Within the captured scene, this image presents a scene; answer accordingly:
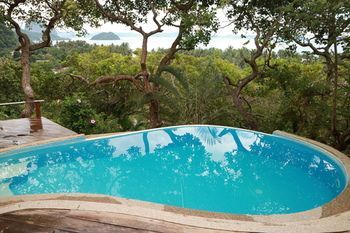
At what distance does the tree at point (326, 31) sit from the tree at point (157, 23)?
1.83 metres

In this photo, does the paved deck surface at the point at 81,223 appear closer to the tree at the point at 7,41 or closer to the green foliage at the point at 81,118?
the green foliage at the point at 81,118

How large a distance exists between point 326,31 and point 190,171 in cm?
412

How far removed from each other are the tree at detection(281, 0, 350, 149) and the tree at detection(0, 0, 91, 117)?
5.30 metres

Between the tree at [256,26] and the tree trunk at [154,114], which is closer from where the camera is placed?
the tree at [256,26]

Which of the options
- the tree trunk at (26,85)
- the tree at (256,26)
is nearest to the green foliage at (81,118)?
the tree trunk at (26,85)

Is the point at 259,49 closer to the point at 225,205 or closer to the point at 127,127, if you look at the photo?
the point at 127,127

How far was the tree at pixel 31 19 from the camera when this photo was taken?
8.56 meters

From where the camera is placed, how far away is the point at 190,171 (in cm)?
570

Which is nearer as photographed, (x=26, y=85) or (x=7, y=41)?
(x=26, y=85)

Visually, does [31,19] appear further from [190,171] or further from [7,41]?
[7,41]

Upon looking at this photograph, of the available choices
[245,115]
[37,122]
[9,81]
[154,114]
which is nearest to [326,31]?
[245,115]

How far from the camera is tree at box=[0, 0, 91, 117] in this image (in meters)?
8.56

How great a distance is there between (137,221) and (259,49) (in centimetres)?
670

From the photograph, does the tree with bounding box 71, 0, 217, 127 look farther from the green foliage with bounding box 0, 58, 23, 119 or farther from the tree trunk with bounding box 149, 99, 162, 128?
the green foliage with bounding box 0, 58, 23, 119
